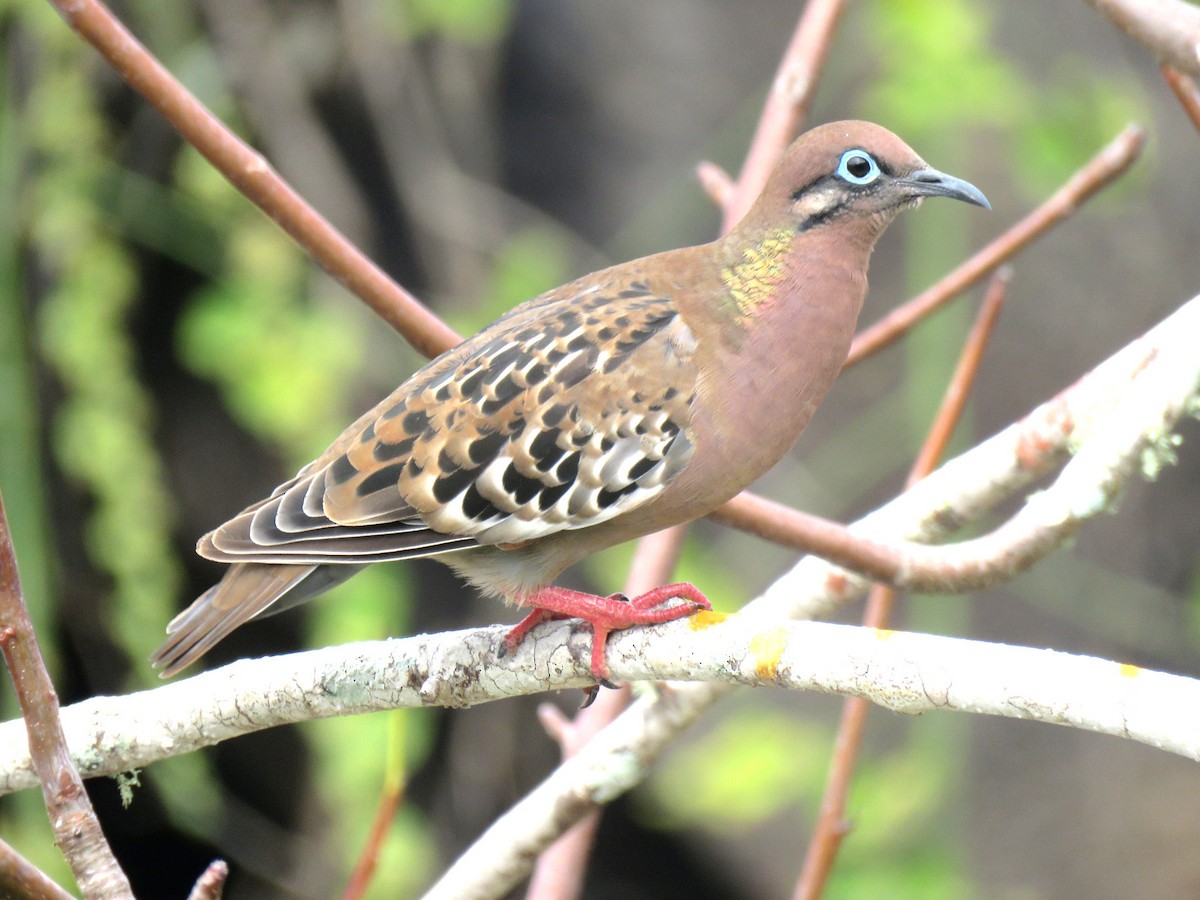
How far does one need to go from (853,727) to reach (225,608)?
1076 mm

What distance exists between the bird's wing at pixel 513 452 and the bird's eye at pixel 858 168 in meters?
0.37

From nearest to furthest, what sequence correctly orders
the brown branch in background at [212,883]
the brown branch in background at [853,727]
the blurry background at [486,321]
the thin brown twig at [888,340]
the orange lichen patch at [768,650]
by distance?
the brown branch in background at [212,883] < the orange lichen patch at [768,650] < the thin brown twig at [888,340] < the brown branch in background at [853,727] < the blurry background at [486,321]

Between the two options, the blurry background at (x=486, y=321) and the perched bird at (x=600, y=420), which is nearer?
the perched bird at (x=600, y=420)

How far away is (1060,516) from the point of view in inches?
79.7

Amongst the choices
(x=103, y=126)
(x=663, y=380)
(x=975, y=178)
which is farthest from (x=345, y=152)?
(x=663, y=380)

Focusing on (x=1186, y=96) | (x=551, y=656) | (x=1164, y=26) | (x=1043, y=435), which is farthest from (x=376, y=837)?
(x=1186, y=96)

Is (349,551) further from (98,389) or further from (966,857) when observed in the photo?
(966,857)

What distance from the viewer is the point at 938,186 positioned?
7.58 ft

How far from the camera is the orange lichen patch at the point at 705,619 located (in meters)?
1.67

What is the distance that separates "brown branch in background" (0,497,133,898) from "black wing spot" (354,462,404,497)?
0.99 m

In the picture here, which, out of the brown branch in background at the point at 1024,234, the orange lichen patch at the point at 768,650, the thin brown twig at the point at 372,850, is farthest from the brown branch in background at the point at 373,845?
the brown branch in background at the point at 1024,234

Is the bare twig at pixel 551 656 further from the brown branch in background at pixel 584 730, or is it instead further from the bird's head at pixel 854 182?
the bird's head at pixel 854 182

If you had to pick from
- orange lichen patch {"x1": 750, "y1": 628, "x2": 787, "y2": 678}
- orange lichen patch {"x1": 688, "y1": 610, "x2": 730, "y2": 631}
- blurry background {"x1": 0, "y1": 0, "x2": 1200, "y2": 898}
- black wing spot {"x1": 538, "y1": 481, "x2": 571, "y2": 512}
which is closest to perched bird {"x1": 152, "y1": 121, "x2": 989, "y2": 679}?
black wing spot {"x1": 538, "y1": 481, "x2": 571, "y2": 512}

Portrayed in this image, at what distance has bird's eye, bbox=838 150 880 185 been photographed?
2.33 meters
